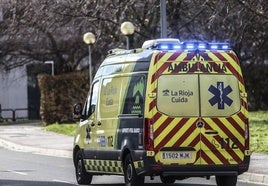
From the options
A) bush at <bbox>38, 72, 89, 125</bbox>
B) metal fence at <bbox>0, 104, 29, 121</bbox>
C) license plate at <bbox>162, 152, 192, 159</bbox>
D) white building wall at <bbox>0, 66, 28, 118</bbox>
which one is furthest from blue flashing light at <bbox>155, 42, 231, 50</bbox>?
white building wall at <bbox>0, 66, 28, 118</bbox>

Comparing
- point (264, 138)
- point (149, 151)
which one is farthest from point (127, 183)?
point (264, 138)

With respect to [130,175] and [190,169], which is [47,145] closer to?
[130,175]

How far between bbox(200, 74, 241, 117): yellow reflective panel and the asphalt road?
9.35ft

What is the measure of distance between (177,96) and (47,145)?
15.9 m

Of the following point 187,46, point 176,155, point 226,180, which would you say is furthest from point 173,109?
point 226,180

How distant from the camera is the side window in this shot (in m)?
15.3

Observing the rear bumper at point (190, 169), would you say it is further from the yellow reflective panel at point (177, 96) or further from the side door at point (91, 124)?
the side door at point (91, 124)

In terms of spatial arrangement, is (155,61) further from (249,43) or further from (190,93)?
(249,43)

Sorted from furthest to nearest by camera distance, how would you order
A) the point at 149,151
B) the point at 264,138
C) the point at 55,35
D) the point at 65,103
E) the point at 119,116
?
the point at 55,35 < the point at 65,103 < the point at 264,138 < the point at 119,116 < the point at 149,151

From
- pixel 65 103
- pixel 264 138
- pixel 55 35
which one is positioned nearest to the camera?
pixel 264 138

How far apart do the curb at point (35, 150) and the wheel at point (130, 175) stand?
11.0 m

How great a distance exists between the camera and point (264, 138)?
23.7 meters

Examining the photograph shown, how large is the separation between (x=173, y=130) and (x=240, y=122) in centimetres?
121

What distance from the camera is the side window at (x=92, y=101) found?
1530 cm
